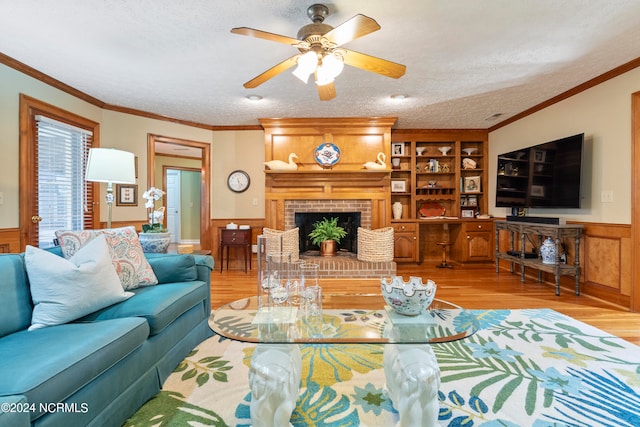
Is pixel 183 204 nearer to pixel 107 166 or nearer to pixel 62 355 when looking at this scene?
pixel 107 166

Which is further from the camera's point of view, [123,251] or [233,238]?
[233,238]

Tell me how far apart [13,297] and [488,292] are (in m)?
4.18

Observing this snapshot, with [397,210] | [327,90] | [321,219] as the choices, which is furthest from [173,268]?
[397,210]

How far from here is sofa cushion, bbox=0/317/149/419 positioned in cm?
102

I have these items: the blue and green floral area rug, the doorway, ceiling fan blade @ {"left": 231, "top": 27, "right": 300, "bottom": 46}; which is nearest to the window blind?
the blue and green floral area rug

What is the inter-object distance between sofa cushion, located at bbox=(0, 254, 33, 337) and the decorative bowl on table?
1.79 metres

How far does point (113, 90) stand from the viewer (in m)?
3.68

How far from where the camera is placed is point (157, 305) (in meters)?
1.74

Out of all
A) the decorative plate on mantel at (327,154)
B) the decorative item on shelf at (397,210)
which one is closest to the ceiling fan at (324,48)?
the decorative plate on mantel at (327,154)

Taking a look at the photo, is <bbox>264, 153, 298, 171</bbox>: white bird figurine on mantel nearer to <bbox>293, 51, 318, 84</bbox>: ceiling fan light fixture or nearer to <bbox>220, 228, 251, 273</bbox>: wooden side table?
<bbox>220, 228, 251, 273</bbox>: wooden side table

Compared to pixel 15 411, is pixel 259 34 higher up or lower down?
higher up

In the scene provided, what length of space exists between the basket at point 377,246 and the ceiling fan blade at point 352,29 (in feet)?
10.1

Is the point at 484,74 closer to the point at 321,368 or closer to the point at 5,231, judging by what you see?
the point at 321,368

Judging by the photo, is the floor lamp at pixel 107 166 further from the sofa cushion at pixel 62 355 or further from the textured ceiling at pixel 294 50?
the sofa cushion at pixel 62 355
